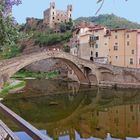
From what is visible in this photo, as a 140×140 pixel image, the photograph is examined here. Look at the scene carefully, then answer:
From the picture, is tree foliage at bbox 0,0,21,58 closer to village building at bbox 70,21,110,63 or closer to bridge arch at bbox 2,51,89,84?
bridge arch at bbox 2,51,89,84

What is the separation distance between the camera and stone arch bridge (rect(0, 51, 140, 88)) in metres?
35.8

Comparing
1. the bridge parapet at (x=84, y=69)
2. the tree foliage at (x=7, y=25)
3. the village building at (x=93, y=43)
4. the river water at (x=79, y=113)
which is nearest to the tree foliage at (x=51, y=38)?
the village building at (x=93, y=43)

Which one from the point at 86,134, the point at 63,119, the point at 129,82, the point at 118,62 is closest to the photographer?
the point at 86,134

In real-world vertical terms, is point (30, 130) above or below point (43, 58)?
below

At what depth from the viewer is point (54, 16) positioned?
8225cm

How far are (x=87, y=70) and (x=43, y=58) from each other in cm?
796

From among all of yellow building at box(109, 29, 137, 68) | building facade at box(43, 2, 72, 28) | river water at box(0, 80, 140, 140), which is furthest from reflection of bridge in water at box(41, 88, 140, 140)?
building facade at box(43, 2, 72, 28)

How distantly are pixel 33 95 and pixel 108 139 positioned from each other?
1784 centimetres

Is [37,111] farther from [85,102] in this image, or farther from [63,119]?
[85,102]

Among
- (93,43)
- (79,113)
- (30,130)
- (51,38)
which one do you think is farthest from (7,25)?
(51,38)

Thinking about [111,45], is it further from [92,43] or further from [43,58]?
[43,58]

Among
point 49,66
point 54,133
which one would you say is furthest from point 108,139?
point 49,66

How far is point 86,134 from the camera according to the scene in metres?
17.8

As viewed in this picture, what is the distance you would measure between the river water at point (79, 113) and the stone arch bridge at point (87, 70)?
3.03 meters
